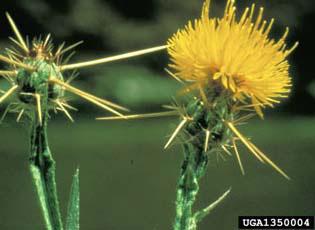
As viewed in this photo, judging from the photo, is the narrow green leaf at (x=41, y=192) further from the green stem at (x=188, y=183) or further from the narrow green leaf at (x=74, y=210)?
the green stem at (x=188, y=183)

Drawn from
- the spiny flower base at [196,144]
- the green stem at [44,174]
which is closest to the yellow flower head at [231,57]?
the spiny flower base at [196,144]

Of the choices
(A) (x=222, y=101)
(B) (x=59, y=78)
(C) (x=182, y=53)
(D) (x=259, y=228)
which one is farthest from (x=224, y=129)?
(D) (x=259, y=228)

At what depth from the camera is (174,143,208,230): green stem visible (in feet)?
4.15

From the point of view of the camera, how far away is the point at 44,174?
1231 mm

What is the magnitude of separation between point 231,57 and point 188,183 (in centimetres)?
26

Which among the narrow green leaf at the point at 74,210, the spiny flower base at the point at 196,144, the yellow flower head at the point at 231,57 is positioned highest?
the yellow flower head at the point at 231,57

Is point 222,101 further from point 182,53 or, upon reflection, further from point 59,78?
point 59,78

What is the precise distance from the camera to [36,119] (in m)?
1.19

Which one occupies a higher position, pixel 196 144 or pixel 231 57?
pixel 231 57

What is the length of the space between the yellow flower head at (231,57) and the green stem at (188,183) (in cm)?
14

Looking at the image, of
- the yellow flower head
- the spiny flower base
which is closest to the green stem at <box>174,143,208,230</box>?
the spiny flower base

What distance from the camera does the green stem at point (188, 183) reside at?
4.15 feet

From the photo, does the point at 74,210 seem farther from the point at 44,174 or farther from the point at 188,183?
the point at 188,183

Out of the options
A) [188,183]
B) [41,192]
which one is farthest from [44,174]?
[188,183]
